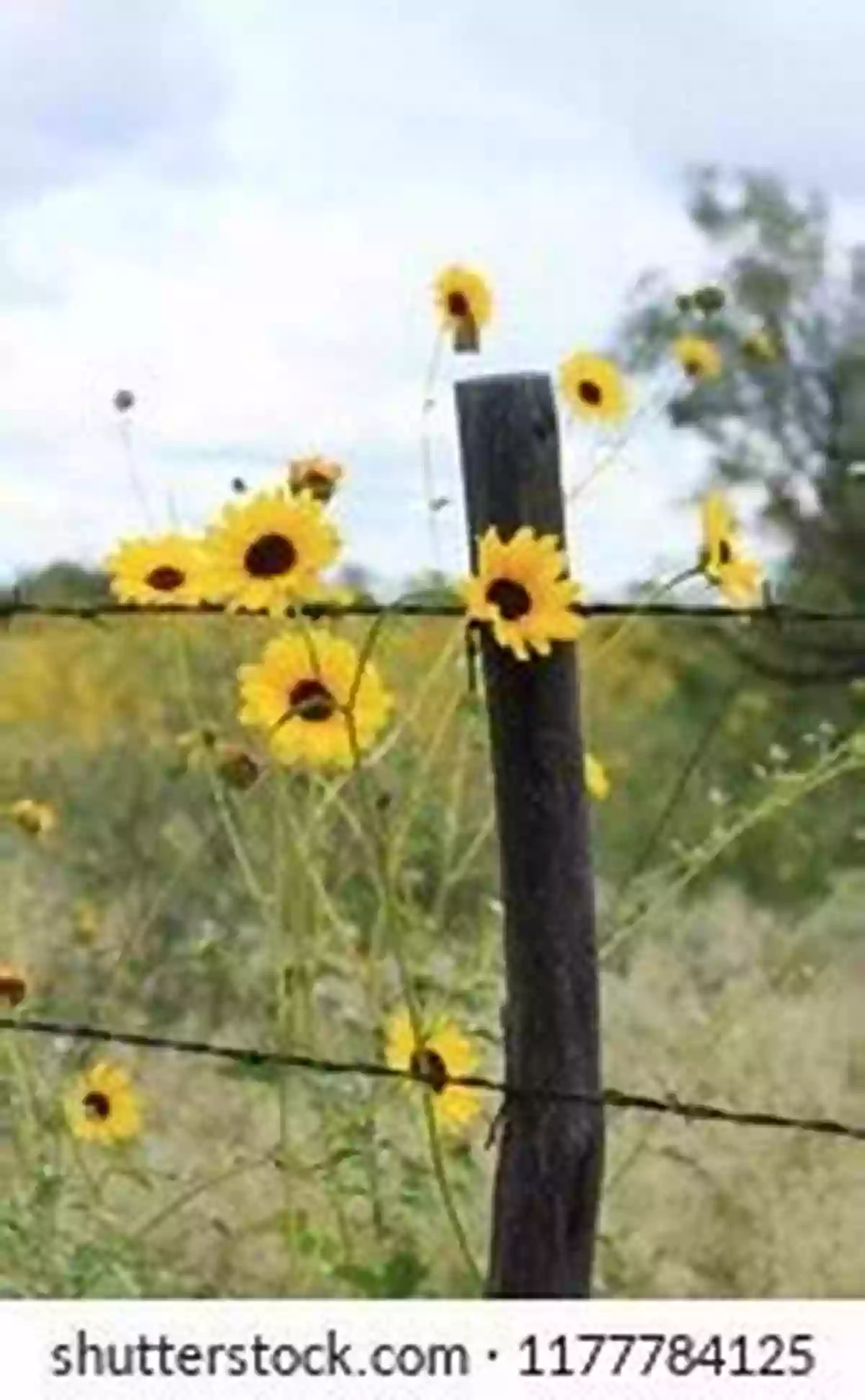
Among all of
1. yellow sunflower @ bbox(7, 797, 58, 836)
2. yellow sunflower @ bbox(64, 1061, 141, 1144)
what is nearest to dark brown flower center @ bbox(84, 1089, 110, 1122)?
yellow sunflower @ bbox(64, 1061, 141, 1144)

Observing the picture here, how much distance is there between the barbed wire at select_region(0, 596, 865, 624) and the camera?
4.30 metres

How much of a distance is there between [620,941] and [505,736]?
16 cm

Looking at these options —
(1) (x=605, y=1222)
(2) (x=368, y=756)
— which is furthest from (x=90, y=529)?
(1) (x=605, y=1222)

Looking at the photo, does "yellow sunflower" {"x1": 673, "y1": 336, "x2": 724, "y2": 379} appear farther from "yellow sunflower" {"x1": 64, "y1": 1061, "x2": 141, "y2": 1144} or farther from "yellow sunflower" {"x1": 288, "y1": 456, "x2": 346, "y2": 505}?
"yellow sunflower" {"x1": 64, "y1": 1061, "x2": 141, "y2": 1144}

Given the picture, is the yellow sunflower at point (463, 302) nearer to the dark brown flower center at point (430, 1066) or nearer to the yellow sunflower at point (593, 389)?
the yellow sunflower at point (593, 389)

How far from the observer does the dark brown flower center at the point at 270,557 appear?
4.30 meters

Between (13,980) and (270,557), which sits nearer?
(270,557)

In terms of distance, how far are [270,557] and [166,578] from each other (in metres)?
0.07

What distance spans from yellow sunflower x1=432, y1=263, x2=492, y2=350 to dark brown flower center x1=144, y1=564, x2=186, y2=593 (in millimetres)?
201

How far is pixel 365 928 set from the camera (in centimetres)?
435

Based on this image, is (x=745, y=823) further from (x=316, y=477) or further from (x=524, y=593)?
(x=316, y=477)

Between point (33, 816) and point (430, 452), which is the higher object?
point (430, 452)

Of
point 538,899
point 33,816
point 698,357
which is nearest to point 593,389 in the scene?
point 698,357
